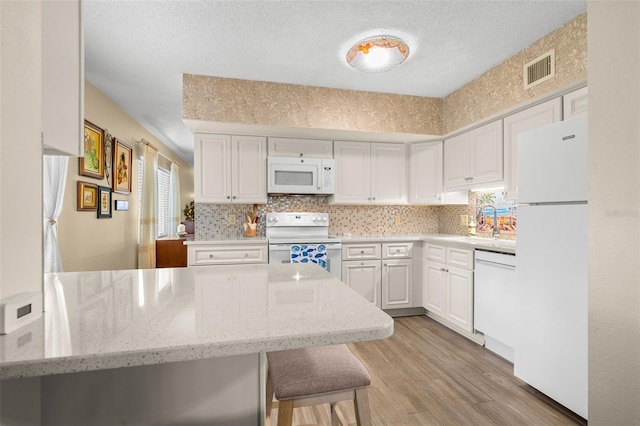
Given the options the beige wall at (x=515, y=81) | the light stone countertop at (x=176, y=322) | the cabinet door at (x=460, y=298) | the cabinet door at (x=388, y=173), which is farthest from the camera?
the cabinet door at (x=388, y=173)

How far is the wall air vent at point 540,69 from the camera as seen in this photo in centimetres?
239

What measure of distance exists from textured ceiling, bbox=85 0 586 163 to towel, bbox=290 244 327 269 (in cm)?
171

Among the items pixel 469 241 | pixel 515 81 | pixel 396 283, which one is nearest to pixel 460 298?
pixel 469 241

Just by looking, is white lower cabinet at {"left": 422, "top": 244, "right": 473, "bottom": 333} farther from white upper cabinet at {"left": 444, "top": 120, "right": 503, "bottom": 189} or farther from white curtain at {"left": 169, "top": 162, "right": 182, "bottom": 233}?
white curtain at {"left": 169, "top": 162, "right": 182, "bottom": 233}

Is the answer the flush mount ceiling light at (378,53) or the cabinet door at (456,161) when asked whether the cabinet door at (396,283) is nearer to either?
the cabinet door at (456,161)

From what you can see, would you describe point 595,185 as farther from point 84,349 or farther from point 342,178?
point 342,178

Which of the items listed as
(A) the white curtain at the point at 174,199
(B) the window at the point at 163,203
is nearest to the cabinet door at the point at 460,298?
(B) the window at the point at 163,203

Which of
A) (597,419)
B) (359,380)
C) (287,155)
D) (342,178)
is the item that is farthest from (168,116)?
(597,419)

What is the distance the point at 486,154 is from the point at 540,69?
82 centimetres

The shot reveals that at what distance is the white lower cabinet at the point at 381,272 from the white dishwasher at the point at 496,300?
2.93 feet

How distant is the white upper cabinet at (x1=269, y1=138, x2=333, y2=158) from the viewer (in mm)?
3555

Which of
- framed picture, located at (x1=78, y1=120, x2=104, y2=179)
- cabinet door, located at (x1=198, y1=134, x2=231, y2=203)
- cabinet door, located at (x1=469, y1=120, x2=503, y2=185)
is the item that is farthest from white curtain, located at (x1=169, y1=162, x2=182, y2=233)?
cabinet door, located at (x1=469, y1=120, x2=503, y2=185)

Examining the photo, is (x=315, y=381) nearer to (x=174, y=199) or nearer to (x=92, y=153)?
(x=92, y=153)

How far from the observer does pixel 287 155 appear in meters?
3.58
